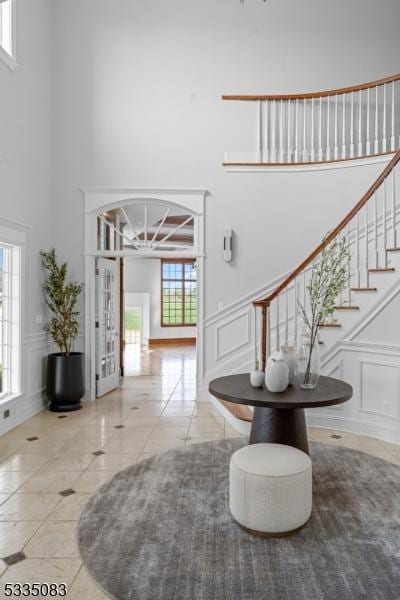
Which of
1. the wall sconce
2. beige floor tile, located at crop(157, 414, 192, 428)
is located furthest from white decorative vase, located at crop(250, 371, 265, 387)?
the wall sconce

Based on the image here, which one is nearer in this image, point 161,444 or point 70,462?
point 70,462

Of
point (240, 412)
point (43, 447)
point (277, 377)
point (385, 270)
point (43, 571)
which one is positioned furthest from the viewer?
point (240, 412)

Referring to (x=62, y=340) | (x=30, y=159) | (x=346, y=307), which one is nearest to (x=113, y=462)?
(x=62, y=340)

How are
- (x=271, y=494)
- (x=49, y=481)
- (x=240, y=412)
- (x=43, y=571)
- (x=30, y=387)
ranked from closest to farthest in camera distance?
(x=43, y=571) < (x=271, y=494) < (x=49, y=481) < (x=240, y=412) < (x=30, y=387)

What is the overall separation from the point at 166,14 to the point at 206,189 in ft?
8.58

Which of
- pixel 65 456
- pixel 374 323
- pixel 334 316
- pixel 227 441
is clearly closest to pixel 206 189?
pixel 334 316

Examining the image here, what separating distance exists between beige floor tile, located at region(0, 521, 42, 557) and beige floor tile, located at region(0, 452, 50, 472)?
35.5 inches

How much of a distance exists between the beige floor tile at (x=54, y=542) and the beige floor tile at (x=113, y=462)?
2.88ft

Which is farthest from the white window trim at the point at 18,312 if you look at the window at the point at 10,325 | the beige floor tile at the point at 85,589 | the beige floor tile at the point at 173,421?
the beige floor tile at the point at 85,589

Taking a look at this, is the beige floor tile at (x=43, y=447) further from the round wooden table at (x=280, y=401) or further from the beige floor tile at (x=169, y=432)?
the round wooden table at (x=280, y=401)

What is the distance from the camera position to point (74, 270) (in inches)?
238

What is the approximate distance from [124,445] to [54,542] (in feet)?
5.49

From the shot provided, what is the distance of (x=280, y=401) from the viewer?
110 inches

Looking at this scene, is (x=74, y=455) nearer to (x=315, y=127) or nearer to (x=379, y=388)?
(x=379, y=388)
